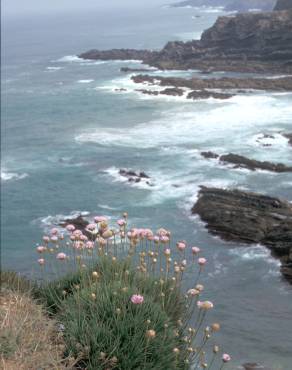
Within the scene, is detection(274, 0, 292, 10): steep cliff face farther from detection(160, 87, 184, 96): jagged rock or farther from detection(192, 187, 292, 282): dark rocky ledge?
detection(192, 187, 292, 282): dark rocky ledge

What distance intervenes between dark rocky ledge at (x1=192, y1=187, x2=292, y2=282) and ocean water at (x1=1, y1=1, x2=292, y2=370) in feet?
1.83

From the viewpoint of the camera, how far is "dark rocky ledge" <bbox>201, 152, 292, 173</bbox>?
33438mm

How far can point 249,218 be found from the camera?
26766mm

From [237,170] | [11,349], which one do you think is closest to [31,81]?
[237,170]

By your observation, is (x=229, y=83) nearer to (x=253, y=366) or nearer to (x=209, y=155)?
(x=209, y=155)

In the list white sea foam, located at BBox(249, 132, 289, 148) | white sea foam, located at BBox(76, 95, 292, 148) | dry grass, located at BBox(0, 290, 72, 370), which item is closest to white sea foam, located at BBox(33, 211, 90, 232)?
white sea foam, located at BBox(76, 95, 292, 148)

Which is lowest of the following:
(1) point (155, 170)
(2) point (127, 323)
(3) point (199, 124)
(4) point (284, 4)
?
(1) point (155, 170)

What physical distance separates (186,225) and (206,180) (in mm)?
5826

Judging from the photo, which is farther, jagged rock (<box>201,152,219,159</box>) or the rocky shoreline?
the rocky shoreline

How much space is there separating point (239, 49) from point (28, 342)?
69157 mm

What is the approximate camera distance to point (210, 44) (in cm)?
7825

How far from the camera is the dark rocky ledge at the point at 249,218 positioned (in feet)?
80.5

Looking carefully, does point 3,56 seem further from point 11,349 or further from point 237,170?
point 11,349

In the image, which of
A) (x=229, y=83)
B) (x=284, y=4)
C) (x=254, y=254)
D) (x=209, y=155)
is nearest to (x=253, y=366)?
Answer: (x=254, y=254)
